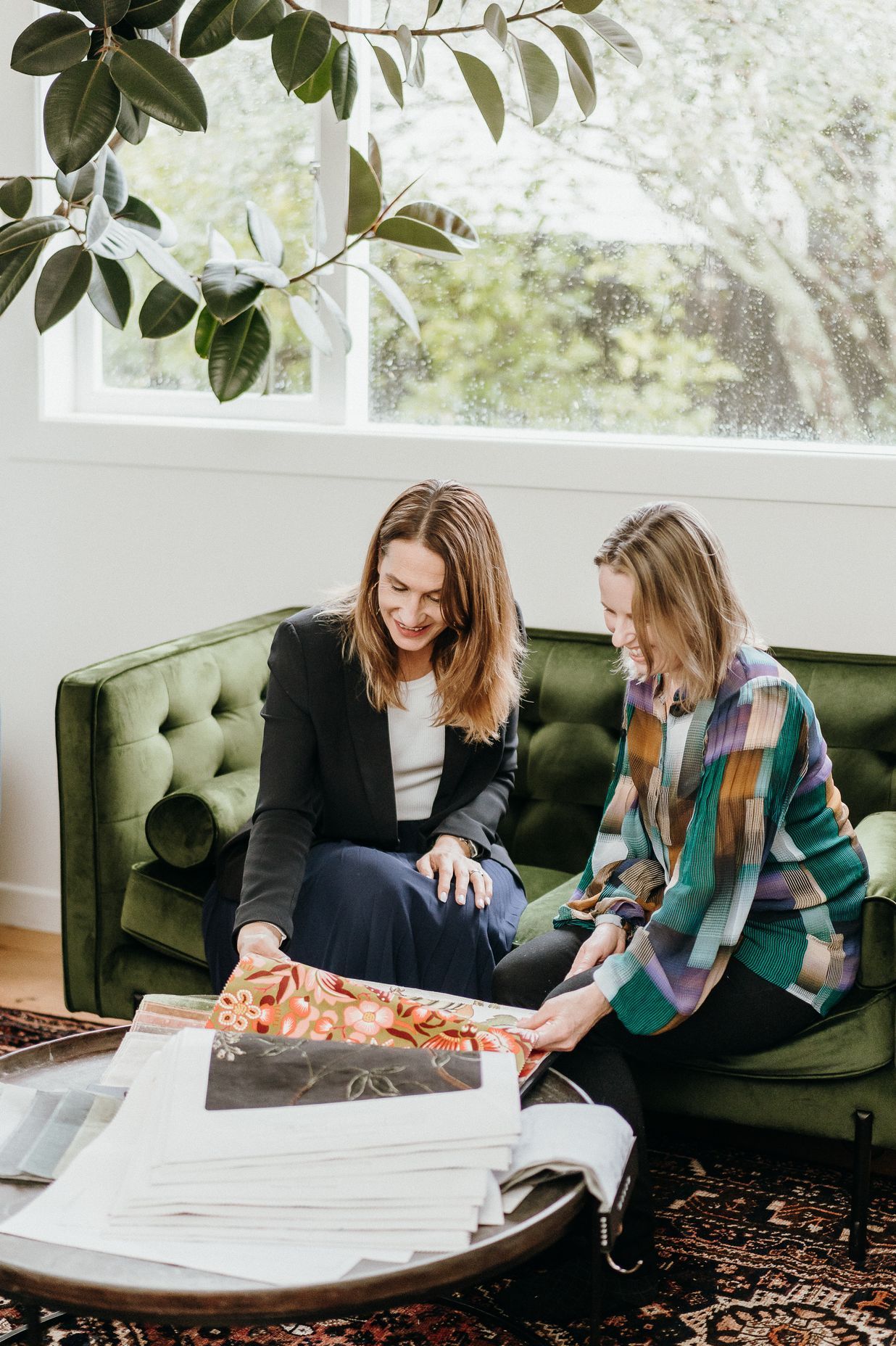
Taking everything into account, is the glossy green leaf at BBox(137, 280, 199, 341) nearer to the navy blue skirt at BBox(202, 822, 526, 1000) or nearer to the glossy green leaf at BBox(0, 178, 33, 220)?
the glossy green leaf at BBox(0, 178, 33, 220)

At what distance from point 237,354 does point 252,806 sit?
911mm

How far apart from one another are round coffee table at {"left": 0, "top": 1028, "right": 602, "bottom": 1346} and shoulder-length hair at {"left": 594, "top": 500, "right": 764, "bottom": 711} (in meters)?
0.78

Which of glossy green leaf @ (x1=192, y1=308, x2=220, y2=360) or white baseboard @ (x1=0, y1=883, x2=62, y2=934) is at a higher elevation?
glossy green leaf @ (x1=192, y1=308, x2=220, y2=360)

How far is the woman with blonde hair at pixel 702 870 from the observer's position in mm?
1696

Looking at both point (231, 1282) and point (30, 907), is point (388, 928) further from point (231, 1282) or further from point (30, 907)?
point (30, 907)

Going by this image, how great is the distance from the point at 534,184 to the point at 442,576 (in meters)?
1.18

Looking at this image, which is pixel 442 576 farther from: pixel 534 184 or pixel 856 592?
pixel 534 184

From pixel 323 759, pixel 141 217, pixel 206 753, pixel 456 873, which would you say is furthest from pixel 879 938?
pixel 141 217

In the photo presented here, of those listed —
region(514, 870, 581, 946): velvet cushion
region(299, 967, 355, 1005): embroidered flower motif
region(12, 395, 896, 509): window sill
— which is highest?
region(12, 395, 896, 509): window sill

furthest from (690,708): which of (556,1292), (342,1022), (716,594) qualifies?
(556,1292)

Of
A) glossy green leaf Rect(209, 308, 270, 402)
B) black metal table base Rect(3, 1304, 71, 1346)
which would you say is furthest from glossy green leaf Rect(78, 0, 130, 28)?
black metal table base Rect(3, 1304, 71, 1346)

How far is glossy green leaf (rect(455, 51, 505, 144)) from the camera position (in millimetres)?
2176

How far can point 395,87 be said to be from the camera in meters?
2.33

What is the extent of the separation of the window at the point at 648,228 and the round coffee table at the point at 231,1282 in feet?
6.16
